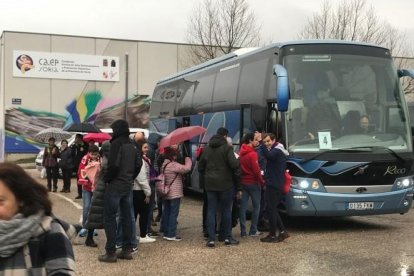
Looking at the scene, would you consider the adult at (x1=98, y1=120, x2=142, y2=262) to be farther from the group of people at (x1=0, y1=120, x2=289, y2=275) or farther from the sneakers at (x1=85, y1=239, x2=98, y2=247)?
the sneakers at (x1=85, y1=239, x2=98, y2=247)

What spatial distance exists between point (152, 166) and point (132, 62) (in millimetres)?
30220

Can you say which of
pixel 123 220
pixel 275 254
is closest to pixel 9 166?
pixel 123 220

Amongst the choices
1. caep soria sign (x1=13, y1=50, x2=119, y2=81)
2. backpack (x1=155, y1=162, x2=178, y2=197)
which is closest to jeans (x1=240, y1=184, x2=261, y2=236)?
backpack (x1=155, y1=162, x2=178, y2=197)

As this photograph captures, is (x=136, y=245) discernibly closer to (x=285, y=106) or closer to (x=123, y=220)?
(x=123, y=220)

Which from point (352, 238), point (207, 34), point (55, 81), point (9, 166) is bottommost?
point (352, 238)

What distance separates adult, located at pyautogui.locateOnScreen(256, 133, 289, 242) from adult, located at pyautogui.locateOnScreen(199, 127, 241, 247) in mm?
556

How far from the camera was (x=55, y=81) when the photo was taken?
36938 millimetres

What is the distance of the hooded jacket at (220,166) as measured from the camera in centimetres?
857

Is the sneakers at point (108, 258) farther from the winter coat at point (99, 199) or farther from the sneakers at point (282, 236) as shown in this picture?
the sneakers at point (282, 236)

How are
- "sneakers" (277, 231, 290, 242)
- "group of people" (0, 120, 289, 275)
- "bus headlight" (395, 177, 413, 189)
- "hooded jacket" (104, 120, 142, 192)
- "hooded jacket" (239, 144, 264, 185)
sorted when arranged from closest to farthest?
"hooded jacket" (104, 120, 142, 192) < "group of people" (0, 120, 289, 275) < "sneakers" (277, 231, 290, 242) < "hooded jacket" (239, 144, 264, 185) < "bus headlight" (395, 177, 413, 189)

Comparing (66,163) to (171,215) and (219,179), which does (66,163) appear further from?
(219,179)

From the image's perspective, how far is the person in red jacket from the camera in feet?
30.3

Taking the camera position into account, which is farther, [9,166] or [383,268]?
[383,268]

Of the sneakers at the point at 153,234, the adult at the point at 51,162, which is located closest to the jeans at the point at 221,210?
the sneakers at the point at 153,234
